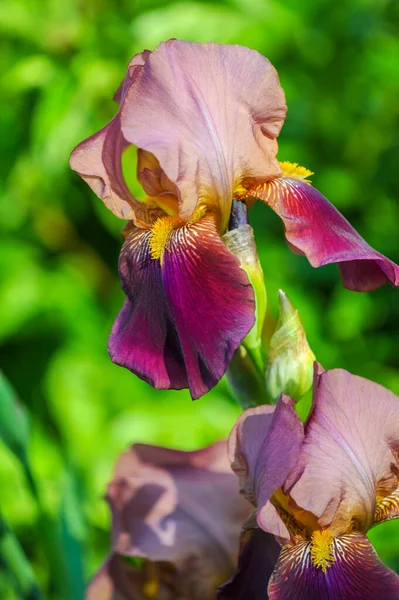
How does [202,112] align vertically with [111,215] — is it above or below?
above

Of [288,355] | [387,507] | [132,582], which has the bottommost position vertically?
[132,582]

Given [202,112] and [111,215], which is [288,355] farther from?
[111,215]

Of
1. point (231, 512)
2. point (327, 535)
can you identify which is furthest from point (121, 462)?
point (327, 535)

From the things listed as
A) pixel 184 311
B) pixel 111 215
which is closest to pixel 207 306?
pixel 184 311

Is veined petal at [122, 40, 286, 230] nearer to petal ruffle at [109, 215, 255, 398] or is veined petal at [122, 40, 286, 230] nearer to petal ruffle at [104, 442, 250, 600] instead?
petal ruffle at [109, 215, 255, 398]

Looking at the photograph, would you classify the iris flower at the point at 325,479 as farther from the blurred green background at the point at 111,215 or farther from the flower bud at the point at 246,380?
the blurred green background at the point at 111,215

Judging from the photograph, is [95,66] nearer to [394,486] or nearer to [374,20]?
[374,20]

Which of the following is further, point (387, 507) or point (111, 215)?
point (111, 215)

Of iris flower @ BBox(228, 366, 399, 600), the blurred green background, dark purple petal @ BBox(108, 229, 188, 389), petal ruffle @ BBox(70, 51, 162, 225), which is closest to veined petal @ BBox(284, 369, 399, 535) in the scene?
iris flower @ BBox(228, 366, 399, 600)
